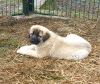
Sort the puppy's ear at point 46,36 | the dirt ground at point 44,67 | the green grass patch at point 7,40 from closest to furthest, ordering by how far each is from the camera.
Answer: the dirt ground at point 44,67
the puppy's ear at point 46,36
the green grass patch at point 7,40

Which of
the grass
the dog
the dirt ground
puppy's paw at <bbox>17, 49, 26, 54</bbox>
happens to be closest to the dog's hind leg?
the dog

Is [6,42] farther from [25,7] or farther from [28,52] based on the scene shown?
[25,7]

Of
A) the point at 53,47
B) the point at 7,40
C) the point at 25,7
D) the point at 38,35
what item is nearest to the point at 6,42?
the point at 7,40

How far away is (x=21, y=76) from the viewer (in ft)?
15.7

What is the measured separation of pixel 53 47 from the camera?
19.9ft

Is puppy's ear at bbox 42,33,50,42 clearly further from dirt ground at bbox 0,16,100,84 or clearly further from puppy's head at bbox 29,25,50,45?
dirt ground at bbox 0,16,100,84

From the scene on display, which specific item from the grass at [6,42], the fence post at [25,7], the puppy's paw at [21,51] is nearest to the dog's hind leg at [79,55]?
the puppy's paw at [21,51]

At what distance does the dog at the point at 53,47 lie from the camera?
5.89 metres

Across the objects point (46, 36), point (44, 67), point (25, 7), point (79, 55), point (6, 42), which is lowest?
point (44, 67)

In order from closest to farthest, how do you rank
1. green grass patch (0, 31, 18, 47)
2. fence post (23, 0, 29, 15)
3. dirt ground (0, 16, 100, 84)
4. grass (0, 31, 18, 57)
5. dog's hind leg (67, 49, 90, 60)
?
dirt ground (0, 16, 100, 84)
dog's hind leg (67, 49, 90, 60)
grass (0, 31, 18, 57)
green grass patch (0, 31, 18, 47)
fence post (23, 0, 29, 15)

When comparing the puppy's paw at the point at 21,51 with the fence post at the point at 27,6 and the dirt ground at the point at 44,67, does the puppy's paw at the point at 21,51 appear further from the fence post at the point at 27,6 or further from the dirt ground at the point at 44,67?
the fence post at the point at 27,6

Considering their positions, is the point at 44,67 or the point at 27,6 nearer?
the point at 44,67

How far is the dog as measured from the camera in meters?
5.89

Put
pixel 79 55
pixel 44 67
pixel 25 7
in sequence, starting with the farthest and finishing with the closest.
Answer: pixel 25 7 → pixel 79 55 → pixel 44 67
